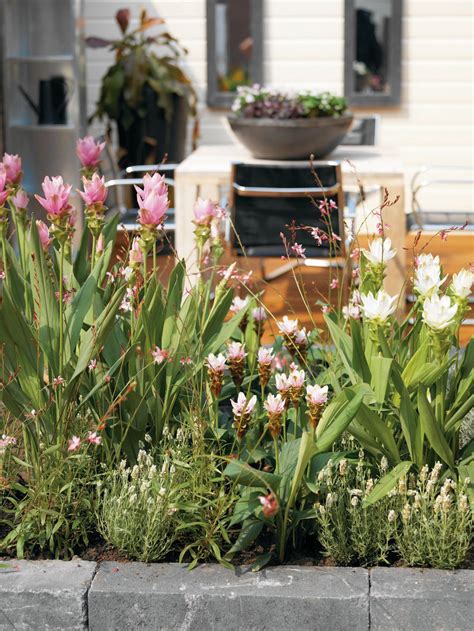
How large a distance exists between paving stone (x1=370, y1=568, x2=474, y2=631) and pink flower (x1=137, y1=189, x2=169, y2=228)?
0.84 m

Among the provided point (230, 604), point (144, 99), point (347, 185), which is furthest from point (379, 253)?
point (144, 99)

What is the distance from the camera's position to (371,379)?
252 cm

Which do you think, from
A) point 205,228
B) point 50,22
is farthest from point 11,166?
point 50,22

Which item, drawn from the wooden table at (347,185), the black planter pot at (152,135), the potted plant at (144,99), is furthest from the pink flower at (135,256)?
the black planter pot at (152,135)

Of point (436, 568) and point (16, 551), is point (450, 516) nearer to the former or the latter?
point (436, 568)

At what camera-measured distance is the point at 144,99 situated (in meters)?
8.06

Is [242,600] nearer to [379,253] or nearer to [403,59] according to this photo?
[379,253]

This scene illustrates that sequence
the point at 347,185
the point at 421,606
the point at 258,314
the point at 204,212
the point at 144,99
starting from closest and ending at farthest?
1. the point at 421,606
2. the point at 204,212
3. the point at 258,314
4. the point at 347,185
5. the point at 144,99

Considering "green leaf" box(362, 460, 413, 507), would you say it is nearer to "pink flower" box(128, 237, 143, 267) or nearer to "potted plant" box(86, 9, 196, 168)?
"pink flower" box(128, 237, 143, 267)

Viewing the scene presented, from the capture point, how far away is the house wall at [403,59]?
8.75m

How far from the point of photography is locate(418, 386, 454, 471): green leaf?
232cm

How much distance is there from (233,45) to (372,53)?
1051 mm

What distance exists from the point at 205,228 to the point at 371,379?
493 millimetres

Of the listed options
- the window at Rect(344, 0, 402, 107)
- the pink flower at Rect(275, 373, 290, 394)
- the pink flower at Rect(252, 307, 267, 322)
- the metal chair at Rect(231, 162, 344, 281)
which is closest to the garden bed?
the pink flower at Rect(275, 373, 290, 394)
